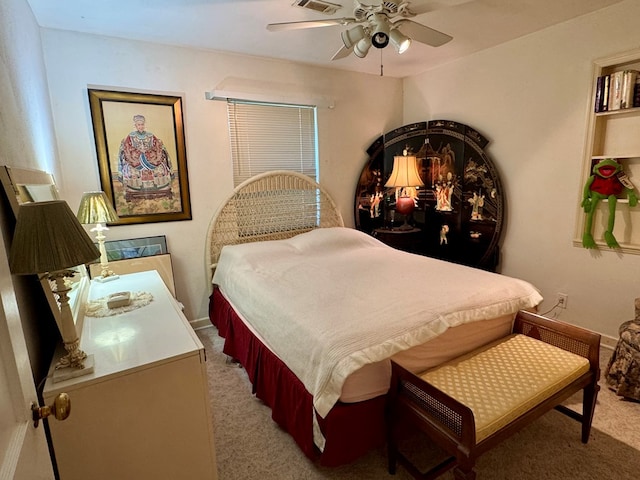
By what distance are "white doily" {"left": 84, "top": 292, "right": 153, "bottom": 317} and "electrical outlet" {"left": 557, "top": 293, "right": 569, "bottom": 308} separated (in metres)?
3.17

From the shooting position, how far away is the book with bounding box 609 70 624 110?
2.39m

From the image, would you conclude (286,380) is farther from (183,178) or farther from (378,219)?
(378,219)

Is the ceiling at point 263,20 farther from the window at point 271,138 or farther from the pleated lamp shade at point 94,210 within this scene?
the pleated lamp shade at point 94,210

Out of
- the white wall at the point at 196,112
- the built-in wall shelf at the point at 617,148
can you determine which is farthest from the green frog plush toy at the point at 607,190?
the white wall at the point at 196,112

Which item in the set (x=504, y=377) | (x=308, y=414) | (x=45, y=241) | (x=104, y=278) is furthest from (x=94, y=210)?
(x=504, y=377)

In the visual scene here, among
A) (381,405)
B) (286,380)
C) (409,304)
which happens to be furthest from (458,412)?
(286,380)

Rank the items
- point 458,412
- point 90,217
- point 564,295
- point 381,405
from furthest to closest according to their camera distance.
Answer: point 564,295 → point 90,217 → point 381,405 → point 458,412

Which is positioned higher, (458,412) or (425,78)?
(425,78)

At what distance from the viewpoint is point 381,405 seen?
1544 mm

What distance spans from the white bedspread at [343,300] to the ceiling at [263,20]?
1620 mm

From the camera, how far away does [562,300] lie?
2.92 metres

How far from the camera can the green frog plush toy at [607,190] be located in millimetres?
2453

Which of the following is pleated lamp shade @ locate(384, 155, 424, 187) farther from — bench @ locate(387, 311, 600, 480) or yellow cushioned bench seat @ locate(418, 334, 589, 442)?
yellow cushioned bench seat @ locate(418, 334, 589, 442)

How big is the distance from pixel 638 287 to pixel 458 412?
2.20 m
